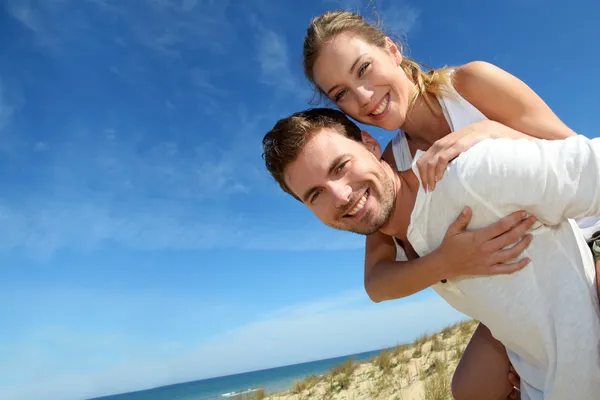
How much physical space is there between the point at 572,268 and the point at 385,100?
173 cm

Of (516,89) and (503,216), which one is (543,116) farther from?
(503,216)

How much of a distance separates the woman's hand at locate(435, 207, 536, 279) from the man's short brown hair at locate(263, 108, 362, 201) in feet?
3.56

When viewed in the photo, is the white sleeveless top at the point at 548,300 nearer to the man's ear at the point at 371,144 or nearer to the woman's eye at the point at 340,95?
the man's ear at the point at 371,144

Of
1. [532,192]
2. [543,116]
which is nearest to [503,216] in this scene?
[532,192]

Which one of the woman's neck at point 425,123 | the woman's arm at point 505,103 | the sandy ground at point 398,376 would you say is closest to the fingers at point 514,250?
the woman's arm at point 505,103

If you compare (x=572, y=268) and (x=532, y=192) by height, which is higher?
(x=532, y=192)

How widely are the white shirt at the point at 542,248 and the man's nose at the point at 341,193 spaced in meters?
0.58

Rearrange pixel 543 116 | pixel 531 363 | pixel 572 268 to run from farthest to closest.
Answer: pixel 543 116 < pixel 531 363 < pixel 572 268

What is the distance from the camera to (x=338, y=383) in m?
11.4

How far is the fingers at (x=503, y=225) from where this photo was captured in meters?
2.11

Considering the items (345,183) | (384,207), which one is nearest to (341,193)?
(345,183)

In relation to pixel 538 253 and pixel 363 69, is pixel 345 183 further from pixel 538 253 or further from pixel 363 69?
pixel 538 253

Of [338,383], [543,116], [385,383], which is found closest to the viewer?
[543,116]

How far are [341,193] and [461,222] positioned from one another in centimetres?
84
